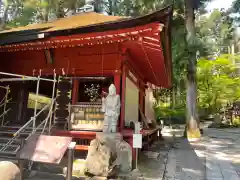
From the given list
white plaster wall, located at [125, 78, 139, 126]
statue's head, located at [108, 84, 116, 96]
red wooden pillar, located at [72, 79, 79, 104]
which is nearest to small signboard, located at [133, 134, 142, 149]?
statue's head, located at [108, 84, 116, 96]

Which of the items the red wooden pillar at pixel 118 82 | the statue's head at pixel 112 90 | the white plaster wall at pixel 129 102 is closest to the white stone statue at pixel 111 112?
the statue's head at pixel 112 90

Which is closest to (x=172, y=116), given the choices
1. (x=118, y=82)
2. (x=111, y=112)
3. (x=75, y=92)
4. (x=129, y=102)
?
(x=129, y=102)

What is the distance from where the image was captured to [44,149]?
14.7 ft

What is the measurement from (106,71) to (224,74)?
21.3 m

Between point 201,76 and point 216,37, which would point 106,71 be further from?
point 216,37

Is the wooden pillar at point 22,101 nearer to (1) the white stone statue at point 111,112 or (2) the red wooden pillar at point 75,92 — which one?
(2) the red wooden pillar at point 75,92

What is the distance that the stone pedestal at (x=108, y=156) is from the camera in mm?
4914

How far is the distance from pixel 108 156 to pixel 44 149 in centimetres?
140

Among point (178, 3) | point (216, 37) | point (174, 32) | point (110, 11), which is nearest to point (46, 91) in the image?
point (174, 32)

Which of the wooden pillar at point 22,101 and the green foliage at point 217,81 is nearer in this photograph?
the wooden pillar at point 22,101

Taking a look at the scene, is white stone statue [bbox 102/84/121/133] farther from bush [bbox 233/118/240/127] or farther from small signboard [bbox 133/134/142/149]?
bush [bbox 233/118/240/127]

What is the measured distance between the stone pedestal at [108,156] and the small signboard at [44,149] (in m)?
0.87

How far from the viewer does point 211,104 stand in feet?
85.1

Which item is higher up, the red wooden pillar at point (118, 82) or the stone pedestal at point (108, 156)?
the red wooden pillar at point (118, 82)
